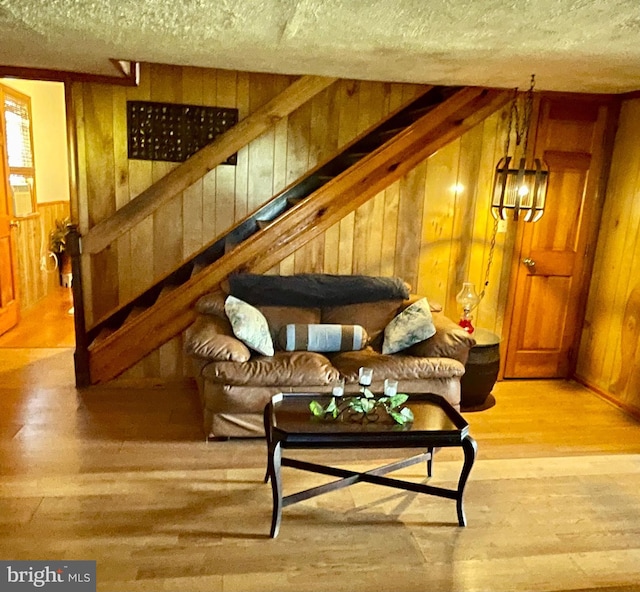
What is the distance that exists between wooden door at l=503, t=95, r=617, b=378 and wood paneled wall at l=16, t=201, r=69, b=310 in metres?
4.77

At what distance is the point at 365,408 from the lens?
99.4 inches

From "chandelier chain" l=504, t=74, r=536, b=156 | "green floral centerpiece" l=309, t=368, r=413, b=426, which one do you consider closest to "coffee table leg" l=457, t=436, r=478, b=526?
"green floral centerpiece" l=309, t=368, r=413, b=426

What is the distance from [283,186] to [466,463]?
8.36ft

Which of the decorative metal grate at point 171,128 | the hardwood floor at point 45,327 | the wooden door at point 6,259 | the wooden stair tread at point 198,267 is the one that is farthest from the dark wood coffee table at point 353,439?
the wooden door at point 6,259

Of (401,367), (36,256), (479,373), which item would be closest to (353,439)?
(401,367)

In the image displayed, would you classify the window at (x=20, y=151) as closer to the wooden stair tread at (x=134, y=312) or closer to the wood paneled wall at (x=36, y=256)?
the wood paneled wall at (x=36, y=256)

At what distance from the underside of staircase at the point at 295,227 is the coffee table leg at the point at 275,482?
5.43 ft

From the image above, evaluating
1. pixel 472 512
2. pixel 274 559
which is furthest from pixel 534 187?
pixel 274 559

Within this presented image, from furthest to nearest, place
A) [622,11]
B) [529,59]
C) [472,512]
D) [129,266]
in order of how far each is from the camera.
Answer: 1. [129,266]
2. [529,59]
3. [472,512]
4. [622,11]

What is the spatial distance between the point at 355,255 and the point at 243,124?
122 cm

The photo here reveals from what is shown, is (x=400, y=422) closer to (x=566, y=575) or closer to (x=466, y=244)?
(x=566, y=575)

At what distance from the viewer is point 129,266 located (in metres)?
4.12

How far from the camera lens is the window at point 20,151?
5.43 m

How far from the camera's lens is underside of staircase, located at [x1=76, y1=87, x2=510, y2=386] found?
372cm
